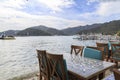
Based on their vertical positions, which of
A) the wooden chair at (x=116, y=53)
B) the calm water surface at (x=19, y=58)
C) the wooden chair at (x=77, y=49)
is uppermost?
the wooden chair at (x=77, y=49)

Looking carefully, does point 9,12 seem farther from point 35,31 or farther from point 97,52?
point 35,31

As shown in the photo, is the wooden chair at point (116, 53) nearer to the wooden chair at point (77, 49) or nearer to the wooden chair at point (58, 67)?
the wooden chair at point (77, 49)

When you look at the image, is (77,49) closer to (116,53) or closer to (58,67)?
(116,53)

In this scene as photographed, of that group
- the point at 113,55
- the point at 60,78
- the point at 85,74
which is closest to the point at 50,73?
the point at 60,78

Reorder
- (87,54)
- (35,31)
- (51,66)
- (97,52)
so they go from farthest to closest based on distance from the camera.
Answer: (35,31) → (87,54) → (97,52) → (51,66)

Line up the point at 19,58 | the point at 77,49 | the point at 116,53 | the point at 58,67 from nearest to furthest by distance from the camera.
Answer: the point at 58,67, the point at 77,49, the point at 116,53, the point at 19,58

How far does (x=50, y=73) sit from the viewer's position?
83.4 inches

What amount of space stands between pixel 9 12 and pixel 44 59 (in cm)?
991

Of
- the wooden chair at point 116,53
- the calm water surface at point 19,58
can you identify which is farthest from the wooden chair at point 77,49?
the calm water surface at point 19,58

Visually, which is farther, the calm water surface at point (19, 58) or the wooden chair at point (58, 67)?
the calm water surface at point (19, 58)

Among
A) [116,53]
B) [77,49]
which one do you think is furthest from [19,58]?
[116,53]

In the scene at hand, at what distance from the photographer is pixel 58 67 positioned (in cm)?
186

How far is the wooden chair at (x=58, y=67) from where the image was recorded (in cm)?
177

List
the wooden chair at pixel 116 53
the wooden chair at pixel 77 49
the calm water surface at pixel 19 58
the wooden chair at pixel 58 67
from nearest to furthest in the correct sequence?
1. the wooden chair at pixel 58 67
2. the wooden chair at pixel 77 49
3. the wooden chair at pixel 116 53
4. the calm water surface at pixel 19 58
